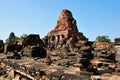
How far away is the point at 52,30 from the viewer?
6506cm

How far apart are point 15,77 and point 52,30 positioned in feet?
187

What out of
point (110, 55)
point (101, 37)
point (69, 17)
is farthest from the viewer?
point (101, 37)

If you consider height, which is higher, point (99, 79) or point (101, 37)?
point (101, 37)

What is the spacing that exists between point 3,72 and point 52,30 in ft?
182

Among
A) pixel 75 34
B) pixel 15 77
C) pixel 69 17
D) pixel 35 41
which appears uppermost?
pixel 69 17

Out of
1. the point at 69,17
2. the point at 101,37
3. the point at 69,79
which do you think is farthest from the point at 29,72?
the point at 101,37

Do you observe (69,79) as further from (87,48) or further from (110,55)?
(110,55)

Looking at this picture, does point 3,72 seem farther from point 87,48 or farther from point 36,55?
point 36,55

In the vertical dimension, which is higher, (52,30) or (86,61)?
A: (52,30)

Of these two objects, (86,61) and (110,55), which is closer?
(86,61)

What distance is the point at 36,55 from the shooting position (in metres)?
15.2

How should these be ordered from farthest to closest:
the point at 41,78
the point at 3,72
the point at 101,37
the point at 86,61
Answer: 1. the point at 101,37
2. the point at 3,72
3. the point at 86,61
4. the point at 41,78

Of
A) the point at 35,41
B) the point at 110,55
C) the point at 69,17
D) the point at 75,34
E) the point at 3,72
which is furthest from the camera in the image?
the point at 69,17

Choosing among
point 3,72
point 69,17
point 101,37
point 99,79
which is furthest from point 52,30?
point 99,79
